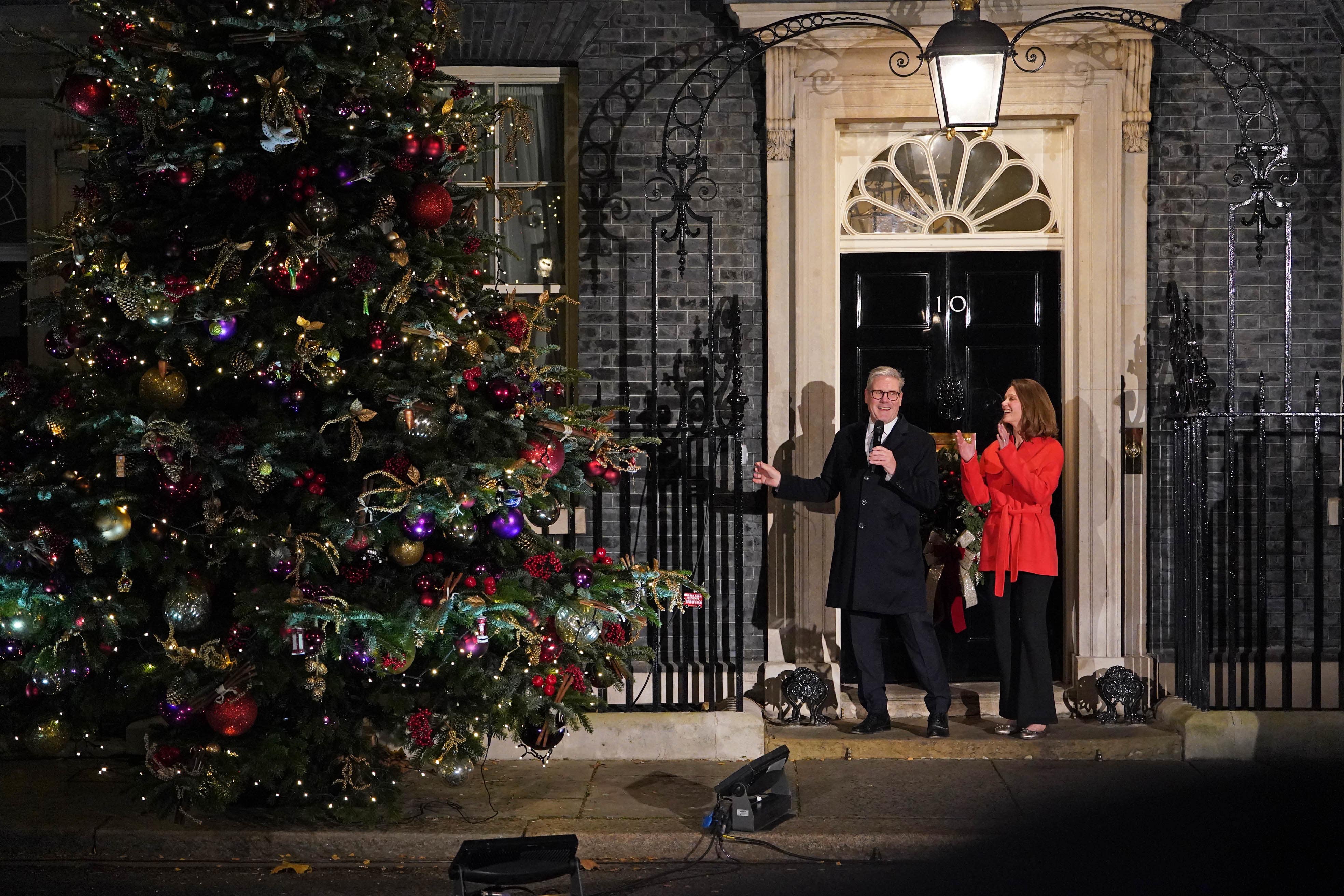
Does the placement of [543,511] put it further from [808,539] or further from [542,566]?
[808,539]

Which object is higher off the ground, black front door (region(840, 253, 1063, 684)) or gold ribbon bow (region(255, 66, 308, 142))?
gold ribbon bow (region(255, 66, 308, 142))

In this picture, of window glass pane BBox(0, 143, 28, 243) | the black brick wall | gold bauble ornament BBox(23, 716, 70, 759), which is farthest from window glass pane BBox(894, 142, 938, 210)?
gold bauble ornament BBox(23, 716, 70, 759)

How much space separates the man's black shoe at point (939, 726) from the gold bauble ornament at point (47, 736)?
14.2ft

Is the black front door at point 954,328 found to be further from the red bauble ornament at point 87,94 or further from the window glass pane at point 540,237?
the red bauble ornament at point 87,94

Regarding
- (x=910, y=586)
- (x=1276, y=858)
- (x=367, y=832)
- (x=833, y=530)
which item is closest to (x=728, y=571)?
(x=833, y=530)

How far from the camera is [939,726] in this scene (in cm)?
766

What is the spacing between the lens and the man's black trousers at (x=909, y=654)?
25.0 ft

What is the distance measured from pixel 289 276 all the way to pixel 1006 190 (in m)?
4.54

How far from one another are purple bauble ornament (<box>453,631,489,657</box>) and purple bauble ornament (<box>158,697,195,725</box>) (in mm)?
1129

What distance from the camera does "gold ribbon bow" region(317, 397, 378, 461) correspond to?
19.5ft

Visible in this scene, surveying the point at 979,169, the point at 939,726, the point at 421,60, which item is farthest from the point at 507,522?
the point at 979,169

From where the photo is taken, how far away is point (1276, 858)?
5832 millimetres

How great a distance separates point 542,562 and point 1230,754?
12.7 ft

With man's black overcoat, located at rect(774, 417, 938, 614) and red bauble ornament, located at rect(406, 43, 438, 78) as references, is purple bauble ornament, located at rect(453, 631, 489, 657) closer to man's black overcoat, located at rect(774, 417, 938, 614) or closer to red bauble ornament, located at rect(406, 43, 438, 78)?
man's black overcoat, located at rect(774, 417, 938, 614)
